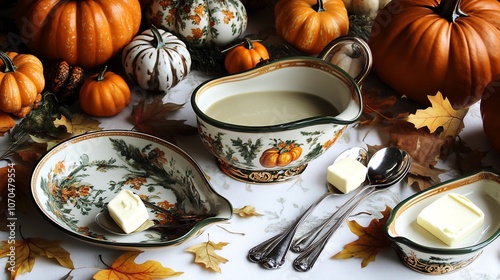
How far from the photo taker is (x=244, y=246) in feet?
3.10

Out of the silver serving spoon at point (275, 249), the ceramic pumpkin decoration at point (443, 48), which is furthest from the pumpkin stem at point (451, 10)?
the silver serving spoon at point (275, 249)

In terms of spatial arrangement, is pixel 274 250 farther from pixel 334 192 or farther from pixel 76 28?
pixel 76 28

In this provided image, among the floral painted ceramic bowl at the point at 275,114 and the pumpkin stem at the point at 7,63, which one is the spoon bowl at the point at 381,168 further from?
the pumpkin stem at the point at 7,63

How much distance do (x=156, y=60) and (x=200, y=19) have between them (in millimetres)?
166

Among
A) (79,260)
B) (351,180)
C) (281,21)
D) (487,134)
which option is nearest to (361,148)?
(351,180)

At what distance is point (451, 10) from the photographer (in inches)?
46.3

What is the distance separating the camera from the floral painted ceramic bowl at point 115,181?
946 mm

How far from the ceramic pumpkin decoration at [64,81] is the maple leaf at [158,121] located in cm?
13

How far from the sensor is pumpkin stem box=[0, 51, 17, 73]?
1131 mm

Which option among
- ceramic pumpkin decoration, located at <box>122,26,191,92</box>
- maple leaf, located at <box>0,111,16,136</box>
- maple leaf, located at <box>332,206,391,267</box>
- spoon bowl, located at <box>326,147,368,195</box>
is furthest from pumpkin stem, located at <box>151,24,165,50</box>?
maple leaf, located at <box>332,206,391,267</box>

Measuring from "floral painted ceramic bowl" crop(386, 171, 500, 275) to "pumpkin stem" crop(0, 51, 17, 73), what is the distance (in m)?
0.77

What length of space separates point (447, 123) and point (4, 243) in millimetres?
839

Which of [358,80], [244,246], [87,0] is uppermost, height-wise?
[87,0]

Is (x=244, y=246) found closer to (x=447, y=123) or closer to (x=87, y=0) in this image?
(x=447, y=123)
